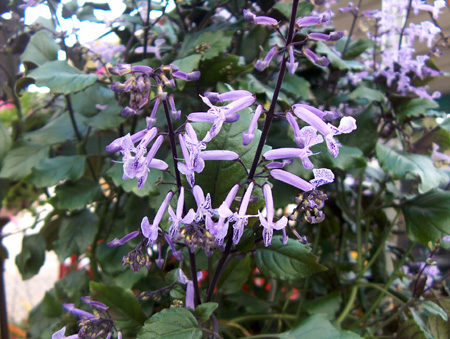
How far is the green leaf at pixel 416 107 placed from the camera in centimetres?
69

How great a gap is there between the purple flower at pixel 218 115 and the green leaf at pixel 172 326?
17cm

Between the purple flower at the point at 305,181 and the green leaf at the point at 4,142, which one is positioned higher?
the purple flower at the point at 305,181

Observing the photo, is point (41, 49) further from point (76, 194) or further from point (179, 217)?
point (179, 217)

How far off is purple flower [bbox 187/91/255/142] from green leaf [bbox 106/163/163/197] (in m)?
0.22

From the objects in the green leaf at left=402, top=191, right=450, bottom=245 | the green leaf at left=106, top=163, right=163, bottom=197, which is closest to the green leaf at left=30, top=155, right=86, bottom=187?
the green leaf at left=106, top=163, right=163, bottom=197

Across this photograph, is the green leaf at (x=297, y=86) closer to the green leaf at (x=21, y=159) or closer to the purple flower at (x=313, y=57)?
the purple flower at (x=313, y=57)

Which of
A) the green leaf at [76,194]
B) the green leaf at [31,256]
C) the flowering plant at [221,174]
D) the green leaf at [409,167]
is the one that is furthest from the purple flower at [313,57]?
the green leaf at [31,256]

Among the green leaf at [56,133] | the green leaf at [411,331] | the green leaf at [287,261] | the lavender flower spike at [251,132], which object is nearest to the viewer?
the lavender flower spike at [251,132]

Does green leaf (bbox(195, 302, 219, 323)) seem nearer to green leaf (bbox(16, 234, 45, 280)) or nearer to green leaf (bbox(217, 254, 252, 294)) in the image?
green leaf (bbox(217, 254, 252, 294))

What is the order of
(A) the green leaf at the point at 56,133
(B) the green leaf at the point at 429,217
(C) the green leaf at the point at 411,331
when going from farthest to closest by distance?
(A) the green leaf at the point at 56,133, (B) the green leaf at the point at 429,217, (C) the green leaf at the point at 411,331

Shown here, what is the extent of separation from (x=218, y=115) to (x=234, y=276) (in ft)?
0.98

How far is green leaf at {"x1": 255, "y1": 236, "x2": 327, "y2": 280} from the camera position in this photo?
0.41 meters

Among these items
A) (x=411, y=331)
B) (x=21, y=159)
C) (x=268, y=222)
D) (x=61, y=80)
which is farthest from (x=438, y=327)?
(x=21, y=159)

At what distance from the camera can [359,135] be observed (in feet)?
2.37
